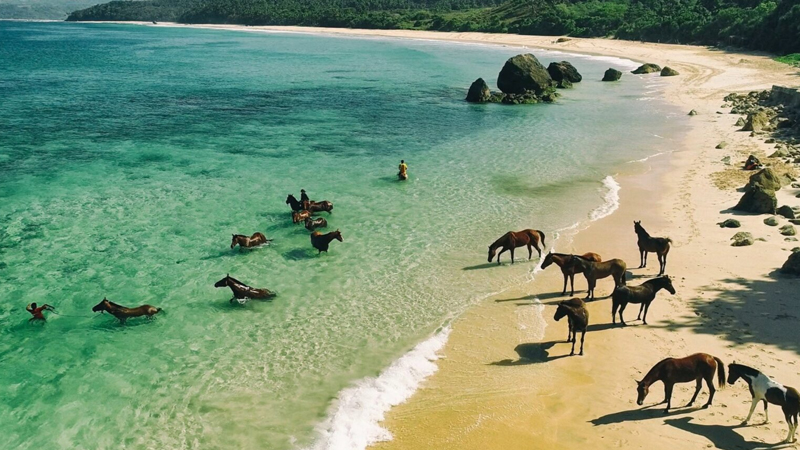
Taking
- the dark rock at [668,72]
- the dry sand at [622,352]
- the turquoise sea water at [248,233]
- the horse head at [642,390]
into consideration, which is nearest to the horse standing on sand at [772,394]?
the dry sand at [622,352]

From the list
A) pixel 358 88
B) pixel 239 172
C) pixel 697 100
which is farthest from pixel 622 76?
pixel 239 172

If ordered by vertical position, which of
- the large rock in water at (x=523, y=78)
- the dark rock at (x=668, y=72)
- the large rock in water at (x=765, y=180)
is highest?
the dark rock at (x=668, y=72)

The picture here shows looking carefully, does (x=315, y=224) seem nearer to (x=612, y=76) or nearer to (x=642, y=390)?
(x=642, y=390)

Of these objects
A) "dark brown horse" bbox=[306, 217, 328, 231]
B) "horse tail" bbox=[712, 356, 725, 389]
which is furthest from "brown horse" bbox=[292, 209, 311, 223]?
"horse tail" bbox=[712, 356, 725, 389]

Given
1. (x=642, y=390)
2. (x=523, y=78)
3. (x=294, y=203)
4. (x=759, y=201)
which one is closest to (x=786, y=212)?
(x=759, y=201)

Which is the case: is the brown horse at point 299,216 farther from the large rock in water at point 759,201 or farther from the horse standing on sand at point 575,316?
the large rock in water at point 759,201

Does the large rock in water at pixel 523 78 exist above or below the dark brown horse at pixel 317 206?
above
